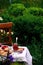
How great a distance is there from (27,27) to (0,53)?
3.18 m

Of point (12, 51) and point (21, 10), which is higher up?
point (12, 51)

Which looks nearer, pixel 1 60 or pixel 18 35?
pixel 1 60

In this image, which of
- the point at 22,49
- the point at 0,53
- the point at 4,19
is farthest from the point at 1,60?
the point at 4,19

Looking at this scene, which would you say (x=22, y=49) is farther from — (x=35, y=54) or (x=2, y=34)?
(x=35, y=54)

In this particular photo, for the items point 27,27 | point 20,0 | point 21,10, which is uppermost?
point 27,27

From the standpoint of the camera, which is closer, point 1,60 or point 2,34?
point 1,60

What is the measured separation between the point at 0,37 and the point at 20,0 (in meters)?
8.91

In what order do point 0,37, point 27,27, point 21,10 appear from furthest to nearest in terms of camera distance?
point 21,10 < point 27,27 < point 0,37

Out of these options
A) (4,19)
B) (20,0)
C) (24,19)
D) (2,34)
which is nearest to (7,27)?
(2,34)

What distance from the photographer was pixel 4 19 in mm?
8133

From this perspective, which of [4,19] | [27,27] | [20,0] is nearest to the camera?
[27,27]

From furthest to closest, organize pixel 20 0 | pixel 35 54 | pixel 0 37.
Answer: pixel 20 0 < pixel 35 54 < pixel 0 37

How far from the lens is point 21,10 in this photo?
381 inches

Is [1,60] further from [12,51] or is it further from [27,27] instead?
[27,27]
